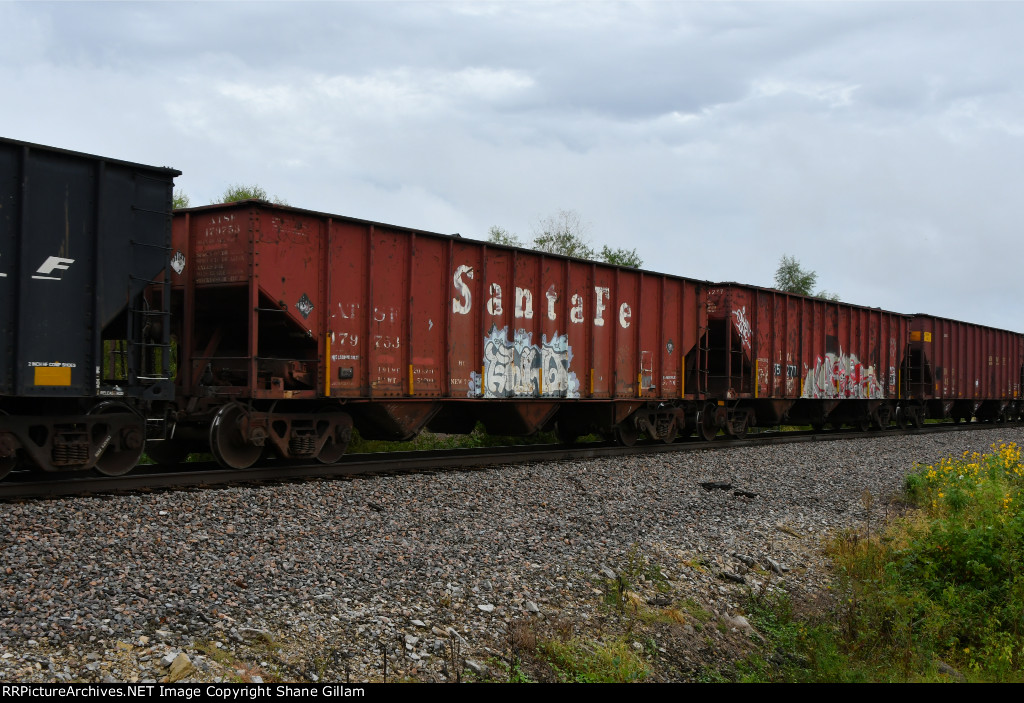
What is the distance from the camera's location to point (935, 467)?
13.4 meters

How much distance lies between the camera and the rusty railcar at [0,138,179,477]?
8016 mm

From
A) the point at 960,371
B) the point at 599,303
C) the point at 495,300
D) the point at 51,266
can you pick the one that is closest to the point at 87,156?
the point at 51,266

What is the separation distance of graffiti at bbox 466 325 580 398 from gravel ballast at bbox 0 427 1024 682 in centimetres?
233

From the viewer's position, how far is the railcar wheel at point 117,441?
8.80 m

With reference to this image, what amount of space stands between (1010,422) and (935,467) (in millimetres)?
22315

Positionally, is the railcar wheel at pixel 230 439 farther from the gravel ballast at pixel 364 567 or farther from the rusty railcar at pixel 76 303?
the gravel ballast at pixel 364 567

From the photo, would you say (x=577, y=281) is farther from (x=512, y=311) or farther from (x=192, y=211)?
(x=192, y=211)

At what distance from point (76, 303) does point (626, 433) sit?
10084 mm

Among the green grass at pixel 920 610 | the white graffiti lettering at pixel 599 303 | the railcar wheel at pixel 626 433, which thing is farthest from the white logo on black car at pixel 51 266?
the railcar wheel at pixel 626 433

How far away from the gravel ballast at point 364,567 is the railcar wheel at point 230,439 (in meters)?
1.26

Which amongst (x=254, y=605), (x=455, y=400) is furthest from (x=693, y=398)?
(x=254, y=605)

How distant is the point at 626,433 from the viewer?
622 inches

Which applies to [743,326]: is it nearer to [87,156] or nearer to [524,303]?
[524,303]

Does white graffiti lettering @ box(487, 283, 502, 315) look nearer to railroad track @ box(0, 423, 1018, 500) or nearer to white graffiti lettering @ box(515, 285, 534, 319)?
white graffiti lettering @ box(515, 285, 534, 319)
